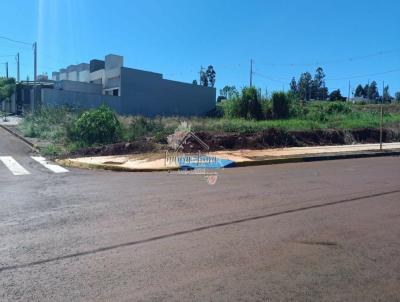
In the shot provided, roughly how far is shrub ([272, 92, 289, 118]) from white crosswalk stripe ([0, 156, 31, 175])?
94.7 feet

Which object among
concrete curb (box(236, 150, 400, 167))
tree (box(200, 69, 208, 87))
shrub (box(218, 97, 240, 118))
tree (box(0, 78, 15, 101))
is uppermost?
tree (box(200, 69, 208, 87))

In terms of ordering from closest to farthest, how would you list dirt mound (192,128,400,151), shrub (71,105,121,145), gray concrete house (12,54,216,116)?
dirt mound (192,128,400,151) < shrub (71,105,121,145) < gray concrete house (12,54,216,116)

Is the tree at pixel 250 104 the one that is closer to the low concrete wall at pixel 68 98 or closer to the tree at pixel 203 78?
the low concrete wall at pixel 68 98

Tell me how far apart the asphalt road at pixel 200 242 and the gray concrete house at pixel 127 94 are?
40792 millimetres

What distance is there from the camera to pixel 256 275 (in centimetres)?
427

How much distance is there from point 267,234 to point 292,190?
360 centimetres

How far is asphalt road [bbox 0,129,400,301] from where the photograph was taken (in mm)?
3969

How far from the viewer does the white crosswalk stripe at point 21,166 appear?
12.4m

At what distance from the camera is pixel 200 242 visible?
17.6 feet

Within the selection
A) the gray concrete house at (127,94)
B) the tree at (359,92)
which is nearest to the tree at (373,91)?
the tree at (359,92)

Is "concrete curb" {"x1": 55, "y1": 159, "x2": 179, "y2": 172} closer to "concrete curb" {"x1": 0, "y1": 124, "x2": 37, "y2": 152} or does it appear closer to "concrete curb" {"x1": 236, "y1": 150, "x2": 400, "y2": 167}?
"concrete curb" {"x1": 236, "y1": 150, "x2": 400, "y2": 167}

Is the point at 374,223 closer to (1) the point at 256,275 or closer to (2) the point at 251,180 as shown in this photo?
(1) the point at 256,275

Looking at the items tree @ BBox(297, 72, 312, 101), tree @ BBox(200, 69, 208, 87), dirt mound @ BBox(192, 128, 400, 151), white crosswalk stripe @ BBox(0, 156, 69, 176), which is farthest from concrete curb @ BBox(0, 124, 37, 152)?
tree @ BBox(297, 72, 312, 101)

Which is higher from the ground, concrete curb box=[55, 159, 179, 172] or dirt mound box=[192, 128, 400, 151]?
dirt mound box=[192, 128, 400, 151]
